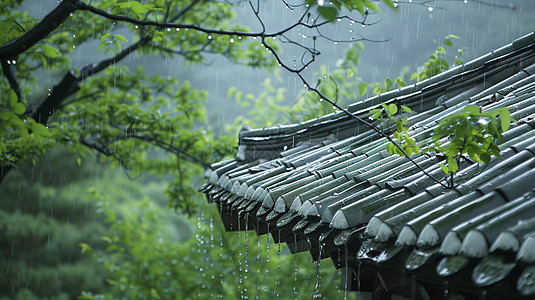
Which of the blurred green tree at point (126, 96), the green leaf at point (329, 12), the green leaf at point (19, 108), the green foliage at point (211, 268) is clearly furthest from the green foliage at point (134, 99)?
the green leaf at point (329, 12)

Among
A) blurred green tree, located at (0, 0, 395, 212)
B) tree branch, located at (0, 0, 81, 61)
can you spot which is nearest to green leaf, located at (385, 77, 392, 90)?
blurred green tree, located at (0, 0, 395, 212)

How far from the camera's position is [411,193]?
2201 mm

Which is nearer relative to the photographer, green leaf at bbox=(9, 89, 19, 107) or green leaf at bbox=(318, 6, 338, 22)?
green leaf at bbox=(318, 6, 338, 22)

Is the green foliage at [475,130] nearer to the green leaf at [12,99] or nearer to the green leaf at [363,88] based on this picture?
the green leaf at [12,99]

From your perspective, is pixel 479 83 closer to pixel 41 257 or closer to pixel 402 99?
pixel 402 99

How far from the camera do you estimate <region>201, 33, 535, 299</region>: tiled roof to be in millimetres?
1427

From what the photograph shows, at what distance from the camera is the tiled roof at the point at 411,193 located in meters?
1.43

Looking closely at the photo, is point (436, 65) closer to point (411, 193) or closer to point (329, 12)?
point (411, 193)

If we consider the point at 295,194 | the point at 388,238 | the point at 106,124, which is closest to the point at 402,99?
the point at 295,194

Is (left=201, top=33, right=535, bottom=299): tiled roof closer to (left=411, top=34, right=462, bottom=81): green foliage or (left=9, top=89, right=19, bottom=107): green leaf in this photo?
(left=9, top=89, right=19, bottom=107): green leaf

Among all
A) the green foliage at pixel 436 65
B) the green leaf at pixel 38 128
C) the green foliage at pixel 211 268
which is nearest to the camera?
the green leaf at pixel 38 128

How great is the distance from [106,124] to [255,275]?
4176 millimetres

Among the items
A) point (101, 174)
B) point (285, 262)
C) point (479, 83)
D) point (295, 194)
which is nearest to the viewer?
point (295, 194)

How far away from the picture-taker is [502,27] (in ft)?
46.2
